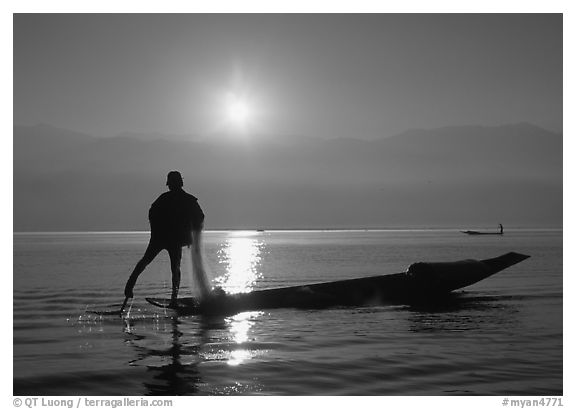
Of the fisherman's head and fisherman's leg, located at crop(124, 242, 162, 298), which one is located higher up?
the fisherman's head

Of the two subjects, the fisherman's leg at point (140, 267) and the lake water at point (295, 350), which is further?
the fisherman's leg at point (140, 267)

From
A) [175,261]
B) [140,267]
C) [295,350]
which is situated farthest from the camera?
[175,261]

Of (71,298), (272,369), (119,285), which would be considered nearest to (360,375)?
(272,369)

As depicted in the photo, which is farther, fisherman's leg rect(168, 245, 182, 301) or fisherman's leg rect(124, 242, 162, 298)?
fisherman's leg rect(168, 245, 182, 301)

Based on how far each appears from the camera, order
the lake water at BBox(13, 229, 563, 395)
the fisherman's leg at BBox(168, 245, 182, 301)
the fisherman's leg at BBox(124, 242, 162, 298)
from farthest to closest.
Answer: the fisherman's leg at BBox(168, 245, 182, 301) → the fisherman's leg at BBox(124, 242, 162, 298) → the lake water at BBox(13, 229, 563, 395)

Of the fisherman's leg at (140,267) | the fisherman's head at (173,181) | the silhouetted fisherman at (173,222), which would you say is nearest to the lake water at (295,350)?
the fisherman's leg at (140,267)

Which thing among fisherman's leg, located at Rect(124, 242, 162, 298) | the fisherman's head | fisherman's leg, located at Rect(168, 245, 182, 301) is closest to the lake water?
fisherman's leg, located at Rect(124, 242, 162, 298)

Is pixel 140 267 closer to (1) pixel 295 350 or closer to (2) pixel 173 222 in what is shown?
(2) pixel 173 222

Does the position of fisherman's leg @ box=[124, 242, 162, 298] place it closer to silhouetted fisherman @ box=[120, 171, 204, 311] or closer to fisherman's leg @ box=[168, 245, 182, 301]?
silhouetted fisherman @ box=[120, 171, 204, 311]

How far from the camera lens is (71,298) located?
63.9ft

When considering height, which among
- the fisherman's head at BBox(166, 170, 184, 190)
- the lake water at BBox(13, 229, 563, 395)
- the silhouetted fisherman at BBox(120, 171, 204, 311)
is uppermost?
the fisherman's head at BBox(166, 170, 184, 190)

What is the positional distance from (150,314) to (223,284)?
11.8 metres

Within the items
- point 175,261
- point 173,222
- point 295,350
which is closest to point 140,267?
point 175,261

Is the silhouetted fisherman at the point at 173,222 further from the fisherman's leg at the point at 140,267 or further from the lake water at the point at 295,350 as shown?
the lake water at the point at 295,350
